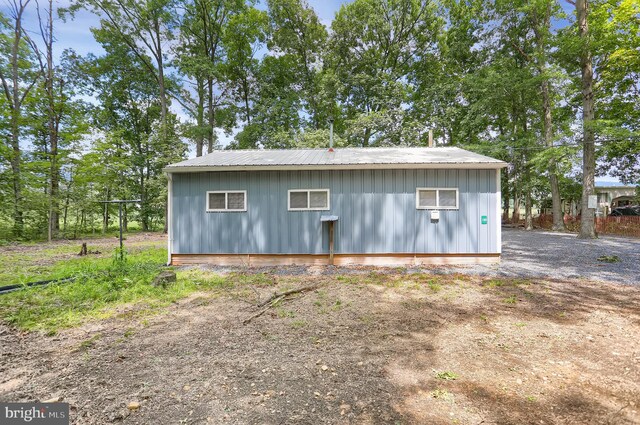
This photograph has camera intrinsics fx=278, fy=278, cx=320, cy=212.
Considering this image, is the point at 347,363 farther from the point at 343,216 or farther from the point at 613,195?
the point at 613,195

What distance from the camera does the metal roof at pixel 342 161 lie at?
6801mm

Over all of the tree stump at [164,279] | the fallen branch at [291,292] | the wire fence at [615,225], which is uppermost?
the wire fence at [615,225]

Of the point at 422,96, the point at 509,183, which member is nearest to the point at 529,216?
the point at 509,183

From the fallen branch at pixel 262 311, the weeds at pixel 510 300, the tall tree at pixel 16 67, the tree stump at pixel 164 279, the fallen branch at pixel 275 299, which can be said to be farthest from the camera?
the tall tree at pixel 16 67

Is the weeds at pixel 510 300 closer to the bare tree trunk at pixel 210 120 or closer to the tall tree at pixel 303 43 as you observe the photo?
the tall tree at pixel 303 43

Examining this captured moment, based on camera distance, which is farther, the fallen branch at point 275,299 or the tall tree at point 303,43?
the tall tree at point 303,43

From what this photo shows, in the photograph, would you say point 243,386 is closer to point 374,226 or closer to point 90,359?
point 90,359

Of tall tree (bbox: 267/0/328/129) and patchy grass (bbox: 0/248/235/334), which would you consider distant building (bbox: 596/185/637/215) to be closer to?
tall tree (bbox: 267/0/328/129)

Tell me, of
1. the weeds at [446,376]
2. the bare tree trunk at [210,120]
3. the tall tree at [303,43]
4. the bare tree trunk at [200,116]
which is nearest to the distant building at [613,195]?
the tall tree at [303,43]

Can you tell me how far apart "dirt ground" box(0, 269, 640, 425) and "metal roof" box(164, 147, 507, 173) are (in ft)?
11.7

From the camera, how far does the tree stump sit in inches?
197

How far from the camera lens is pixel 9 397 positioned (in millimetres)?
2086

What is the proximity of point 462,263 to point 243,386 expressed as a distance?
6.38 meters

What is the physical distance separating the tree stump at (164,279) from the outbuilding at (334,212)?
6.66 feet
